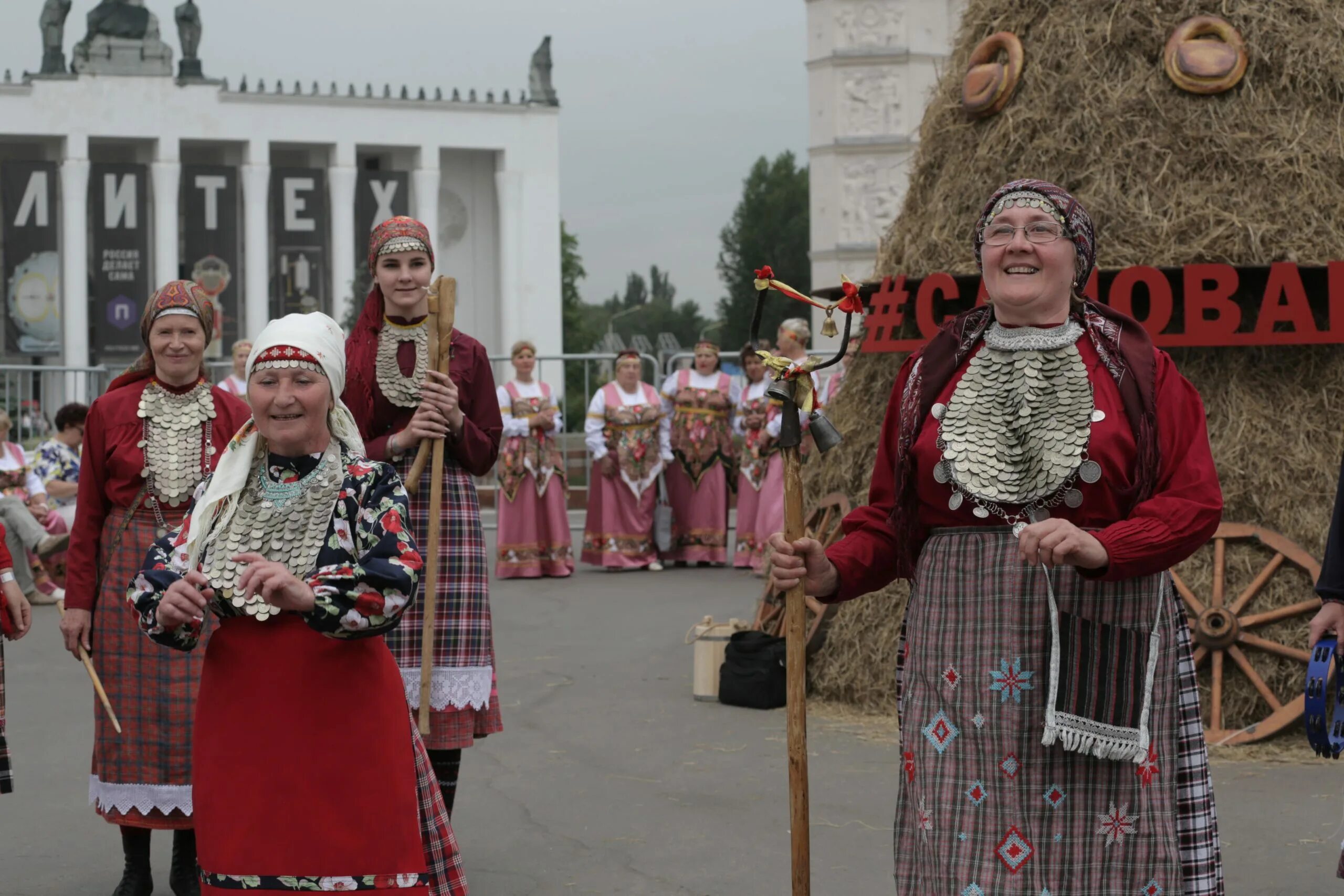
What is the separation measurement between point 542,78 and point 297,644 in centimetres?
5008

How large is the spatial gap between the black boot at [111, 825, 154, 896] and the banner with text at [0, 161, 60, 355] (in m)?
44.0

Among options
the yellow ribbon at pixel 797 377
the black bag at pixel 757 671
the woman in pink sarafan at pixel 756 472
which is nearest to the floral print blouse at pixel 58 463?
the woman in pink sarafan at pixel 756 472

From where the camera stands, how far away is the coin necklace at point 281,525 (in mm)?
3656

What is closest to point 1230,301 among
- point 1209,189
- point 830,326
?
point 1209,189

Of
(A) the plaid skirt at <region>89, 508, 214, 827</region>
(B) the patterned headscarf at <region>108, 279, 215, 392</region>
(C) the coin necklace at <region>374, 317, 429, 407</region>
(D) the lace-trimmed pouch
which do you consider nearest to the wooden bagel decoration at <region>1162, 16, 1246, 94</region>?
(C) the coin necklace at <region>374, 317, 429, 407</region>

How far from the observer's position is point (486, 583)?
5500 millimetres

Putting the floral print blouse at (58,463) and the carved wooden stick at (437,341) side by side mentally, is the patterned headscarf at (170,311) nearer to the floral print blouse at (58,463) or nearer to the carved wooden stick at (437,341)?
the carved wooden stick at (437,341)

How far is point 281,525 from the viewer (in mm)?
3699

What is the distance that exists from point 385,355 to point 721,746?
9.79 feet

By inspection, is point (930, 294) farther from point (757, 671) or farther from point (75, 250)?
point (75, 250)

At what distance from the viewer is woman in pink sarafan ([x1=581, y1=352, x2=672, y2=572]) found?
1497cm

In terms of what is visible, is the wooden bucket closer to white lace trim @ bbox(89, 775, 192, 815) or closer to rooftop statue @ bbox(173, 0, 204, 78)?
white lace trim @ bbox(89, 775, 192, 815)

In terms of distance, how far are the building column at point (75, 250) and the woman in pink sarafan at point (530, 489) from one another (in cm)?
3450

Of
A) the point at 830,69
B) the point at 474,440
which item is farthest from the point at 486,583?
the point at 830,69
